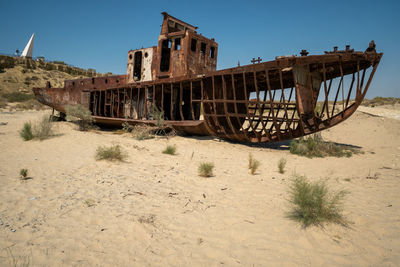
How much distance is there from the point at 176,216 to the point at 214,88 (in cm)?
578

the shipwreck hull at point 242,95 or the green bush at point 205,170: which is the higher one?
the shipwreck hull at point 242,95

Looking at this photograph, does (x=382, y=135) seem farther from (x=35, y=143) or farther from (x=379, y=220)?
(x=35, y=143)

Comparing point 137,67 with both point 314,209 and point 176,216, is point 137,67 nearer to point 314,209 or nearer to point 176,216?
point 176,216

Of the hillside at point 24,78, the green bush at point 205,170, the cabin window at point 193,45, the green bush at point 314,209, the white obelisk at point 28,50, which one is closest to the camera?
the green bush at point 314,209

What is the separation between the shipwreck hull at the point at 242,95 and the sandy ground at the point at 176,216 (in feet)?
6.20

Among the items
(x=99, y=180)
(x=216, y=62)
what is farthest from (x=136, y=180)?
(x=216, y=62)

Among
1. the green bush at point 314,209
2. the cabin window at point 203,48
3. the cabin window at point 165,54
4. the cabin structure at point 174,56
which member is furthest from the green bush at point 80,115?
the green bush at point 314,209

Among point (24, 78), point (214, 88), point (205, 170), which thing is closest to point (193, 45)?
point (214, 88)

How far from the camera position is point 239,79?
834cm

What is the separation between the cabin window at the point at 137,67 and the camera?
11164mm

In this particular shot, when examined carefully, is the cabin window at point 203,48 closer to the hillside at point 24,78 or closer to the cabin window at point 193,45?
the cabin window at point 193,45

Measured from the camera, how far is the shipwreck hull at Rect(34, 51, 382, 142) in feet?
20.9

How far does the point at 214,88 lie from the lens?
Result: 799cm

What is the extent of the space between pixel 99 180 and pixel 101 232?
70.7 inches
